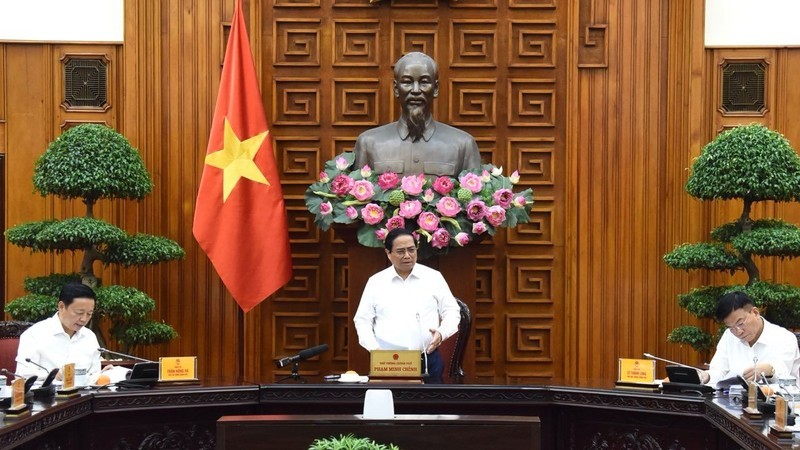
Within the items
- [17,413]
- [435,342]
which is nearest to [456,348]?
[435,342]

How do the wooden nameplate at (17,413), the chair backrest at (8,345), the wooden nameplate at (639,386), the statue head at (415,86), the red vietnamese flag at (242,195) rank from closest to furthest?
the wooden nameplate at (17,413) < the wooden nameplate at (639,386) < the chair backrest at (8,345) < the statue head at (415,86) < the red vietnamese flag at (242,195)

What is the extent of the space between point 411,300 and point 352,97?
1.95 meters

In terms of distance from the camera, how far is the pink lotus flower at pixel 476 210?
525 cm

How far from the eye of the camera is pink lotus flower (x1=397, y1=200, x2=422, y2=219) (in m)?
5.18

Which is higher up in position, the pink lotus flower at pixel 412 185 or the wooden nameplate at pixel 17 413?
the pink lotus flower at pixel 412 185

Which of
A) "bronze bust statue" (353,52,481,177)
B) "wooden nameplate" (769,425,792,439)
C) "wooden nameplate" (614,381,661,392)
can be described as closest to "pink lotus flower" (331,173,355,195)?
"bronze bust statue" (353,52,481,177)

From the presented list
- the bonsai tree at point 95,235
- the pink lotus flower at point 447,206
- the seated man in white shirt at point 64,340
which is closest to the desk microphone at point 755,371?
the pink lotus flower at point 447,206

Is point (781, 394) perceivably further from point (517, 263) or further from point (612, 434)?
point (517, 263)

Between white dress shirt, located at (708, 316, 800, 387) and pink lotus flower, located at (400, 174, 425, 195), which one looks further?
pink lotus flower, located at (400, 174, 425, 195)

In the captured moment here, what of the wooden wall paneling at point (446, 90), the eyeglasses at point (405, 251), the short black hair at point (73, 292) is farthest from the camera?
the wooden wall paneling at point (446, 90)

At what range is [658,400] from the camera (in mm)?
3959

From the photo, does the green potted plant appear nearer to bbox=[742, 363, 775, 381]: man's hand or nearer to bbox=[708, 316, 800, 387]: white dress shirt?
bbox=[742, 363, 775, 381]: man's hand

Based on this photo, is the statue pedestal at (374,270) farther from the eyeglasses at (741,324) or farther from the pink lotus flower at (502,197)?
the eyeglasses at (741,324)

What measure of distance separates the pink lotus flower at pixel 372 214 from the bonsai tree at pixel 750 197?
1478 mm
